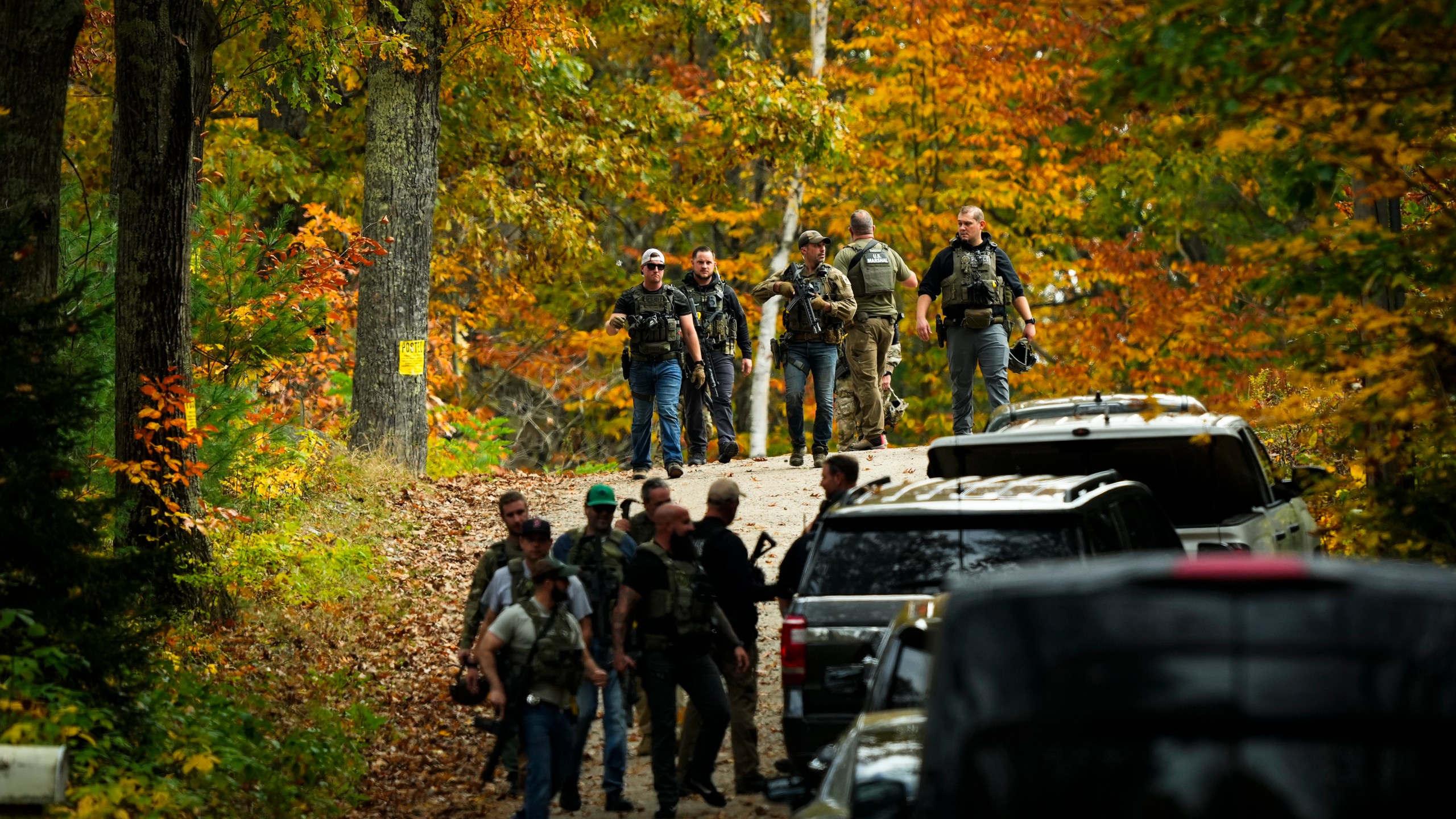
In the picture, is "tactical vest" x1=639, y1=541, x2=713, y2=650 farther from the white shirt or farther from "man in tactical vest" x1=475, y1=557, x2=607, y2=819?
"man in tactical vest" x1=475, y1=557, x2=607, y2=819

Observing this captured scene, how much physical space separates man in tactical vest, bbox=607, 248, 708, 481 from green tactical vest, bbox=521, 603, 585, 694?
322 inches

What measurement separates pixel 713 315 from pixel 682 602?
8602mm

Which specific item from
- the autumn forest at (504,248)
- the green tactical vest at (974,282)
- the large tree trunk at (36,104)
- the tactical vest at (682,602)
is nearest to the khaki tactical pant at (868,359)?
the green tactical vest at (974,282)

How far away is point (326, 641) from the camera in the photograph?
42.3ft

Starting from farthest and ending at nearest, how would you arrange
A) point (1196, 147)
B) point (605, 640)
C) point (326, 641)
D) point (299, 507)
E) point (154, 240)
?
point (299, 507), point (326, 641), point (154, 240), point (605, 640), point (1196, 147)

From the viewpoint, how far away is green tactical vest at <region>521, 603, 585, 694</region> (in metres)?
8.58

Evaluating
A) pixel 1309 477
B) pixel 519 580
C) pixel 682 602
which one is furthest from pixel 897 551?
pixel 1309 477

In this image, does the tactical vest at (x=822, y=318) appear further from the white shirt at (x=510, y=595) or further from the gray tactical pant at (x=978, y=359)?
the white shirt at (x=510, y=595)

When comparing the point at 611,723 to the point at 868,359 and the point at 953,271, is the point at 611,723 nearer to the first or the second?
the point at 953,271

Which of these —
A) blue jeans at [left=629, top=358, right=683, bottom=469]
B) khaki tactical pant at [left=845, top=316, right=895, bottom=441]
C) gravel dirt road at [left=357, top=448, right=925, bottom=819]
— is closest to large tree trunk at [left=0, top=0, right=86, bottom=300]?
gravel dirt road at [left=357, top=448, right=925, bottom=819]

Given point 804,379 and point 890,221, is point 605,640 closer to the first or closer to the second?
point 804,379

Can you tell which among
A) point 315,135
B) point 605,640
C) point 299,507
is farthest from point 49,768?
point 315,135

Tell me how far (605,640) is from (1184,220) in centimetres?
2149

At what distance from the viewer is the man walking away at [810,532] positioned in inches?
372
